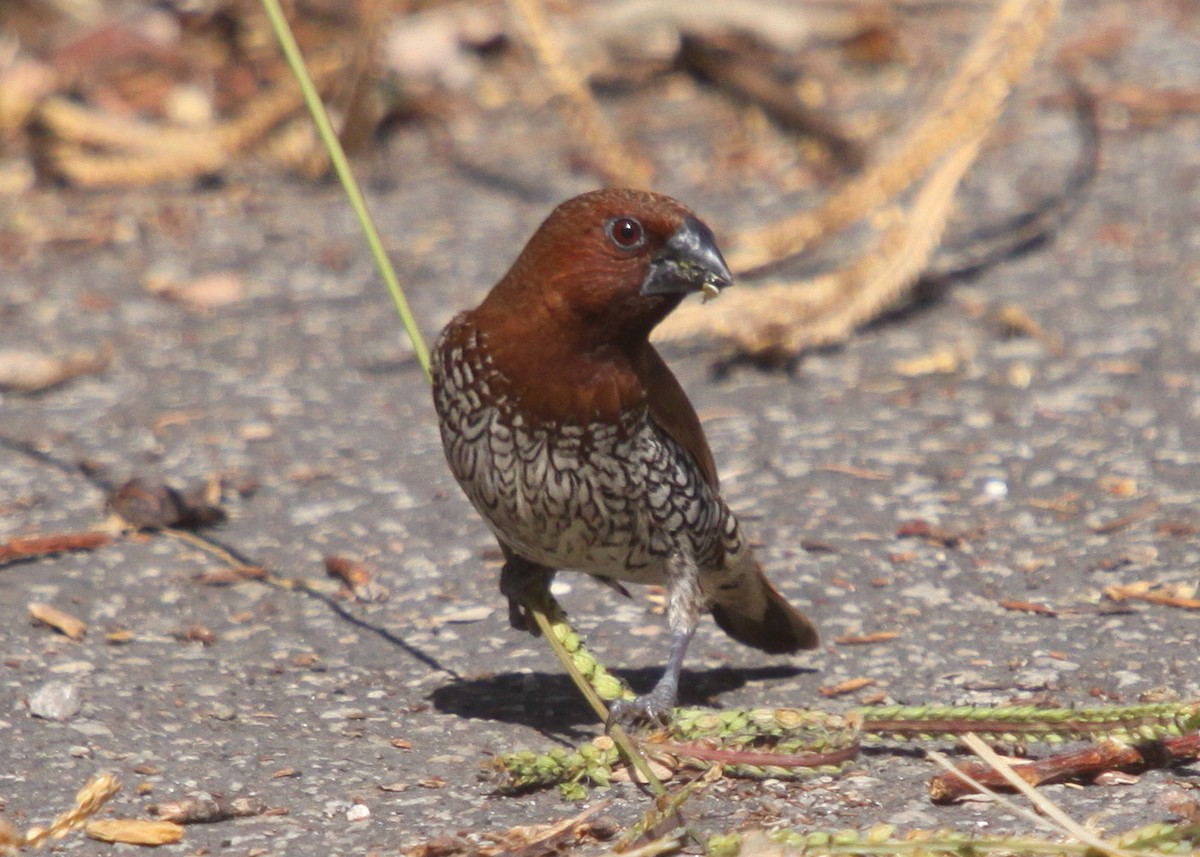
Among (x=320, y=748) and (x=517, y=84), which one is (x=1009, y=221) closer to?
(x=517, y=84)

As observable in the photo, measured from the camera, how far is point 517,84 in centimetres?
855

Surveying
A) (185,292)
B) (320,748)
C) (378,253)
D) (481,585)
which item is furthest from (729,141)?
(320,748)

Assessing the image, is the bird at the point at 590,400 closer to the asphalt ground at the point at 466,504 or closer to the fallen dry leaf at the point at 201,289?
the asphalt ground at the point at 466,504

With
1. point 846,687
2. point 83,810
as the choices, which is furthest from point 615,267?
point 83,810

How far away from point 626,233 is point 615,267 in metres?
0.07

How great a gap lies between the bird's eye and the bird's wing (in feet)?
0.85

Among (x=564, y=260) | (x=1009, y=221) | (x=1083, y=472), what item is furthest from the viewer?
(x=1009, y=221)

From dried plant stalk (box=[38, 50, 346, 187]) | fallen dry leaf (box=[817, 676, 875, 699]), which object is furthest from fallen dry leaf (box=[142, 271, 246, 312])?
fallen dry leaf (box=[817, 676, 875, 699])

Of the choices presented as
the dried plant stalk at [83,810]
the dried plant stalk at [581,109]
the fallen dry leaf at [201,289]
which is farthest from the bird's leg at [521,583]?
the dried plant stalk at [581,109]

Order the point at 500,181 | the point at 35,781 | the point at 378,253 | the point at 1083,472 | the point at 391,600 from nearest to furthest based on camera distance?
1. the point at 35,781
2. the point at 378,253
3. the point at 391,600
4. the point at 1083,472
5. the point at 500,181

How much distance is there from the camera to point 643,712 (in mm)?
3322

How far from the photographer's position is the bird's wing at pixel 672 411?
3.51 metres

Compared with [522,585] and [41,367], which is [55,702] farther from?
[41,367]

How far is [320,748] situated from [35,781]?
21.9 inches
